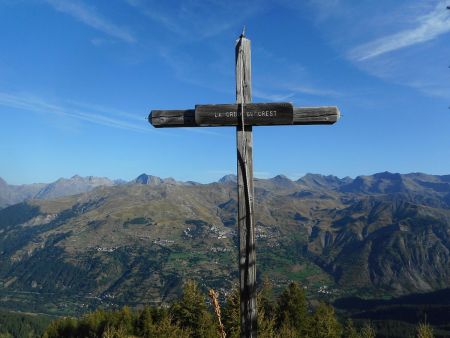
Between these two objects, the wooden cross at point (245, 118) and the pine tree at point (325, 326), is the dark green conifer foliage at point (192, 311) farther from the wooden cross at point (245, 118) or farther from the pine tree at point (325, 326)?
the wooden cross at point (245, 118)

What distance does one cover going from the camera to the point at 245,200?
23.7 feet

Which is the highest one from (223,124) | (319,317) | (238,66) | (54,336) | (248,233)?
(238,66)

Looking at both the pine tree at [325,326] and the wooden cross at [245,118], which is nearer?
the wooden cross at [245,118]

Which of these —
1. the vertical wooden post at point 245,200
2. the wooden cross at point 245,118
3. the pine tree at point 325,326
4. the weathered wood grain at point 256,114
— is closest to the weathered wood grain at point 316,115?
the wooden cross at point 245,118

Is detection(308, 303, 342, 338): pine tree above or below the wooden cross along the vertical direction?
below

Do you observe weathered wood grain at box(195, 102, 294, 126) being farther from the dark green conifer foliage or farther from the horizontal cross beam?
the dark green conifer foliage

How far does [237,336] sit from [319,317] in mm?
28053

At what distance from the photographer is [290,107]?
7590mm

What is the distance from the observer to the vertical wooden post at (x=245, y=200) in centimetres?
707

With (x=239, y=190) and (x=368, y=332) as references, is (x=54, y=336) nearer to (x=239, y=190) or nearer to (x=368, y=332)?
(x=368, y=332)

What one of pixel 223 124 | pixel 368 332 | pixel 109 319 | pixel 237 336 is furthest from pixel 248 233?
pixel 109 319

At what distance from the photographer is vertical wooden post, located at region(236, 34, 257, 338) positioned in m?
7.07

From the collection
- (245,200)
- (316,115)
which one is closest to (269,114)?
(316,115)

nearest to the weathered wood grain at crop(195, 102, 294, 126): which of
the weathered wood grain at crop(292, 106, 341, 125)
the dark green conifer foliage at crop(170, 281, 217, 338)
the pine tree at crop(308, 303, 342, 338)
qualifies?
the weathered wood grain at crop(292, 106, 341, 125)
